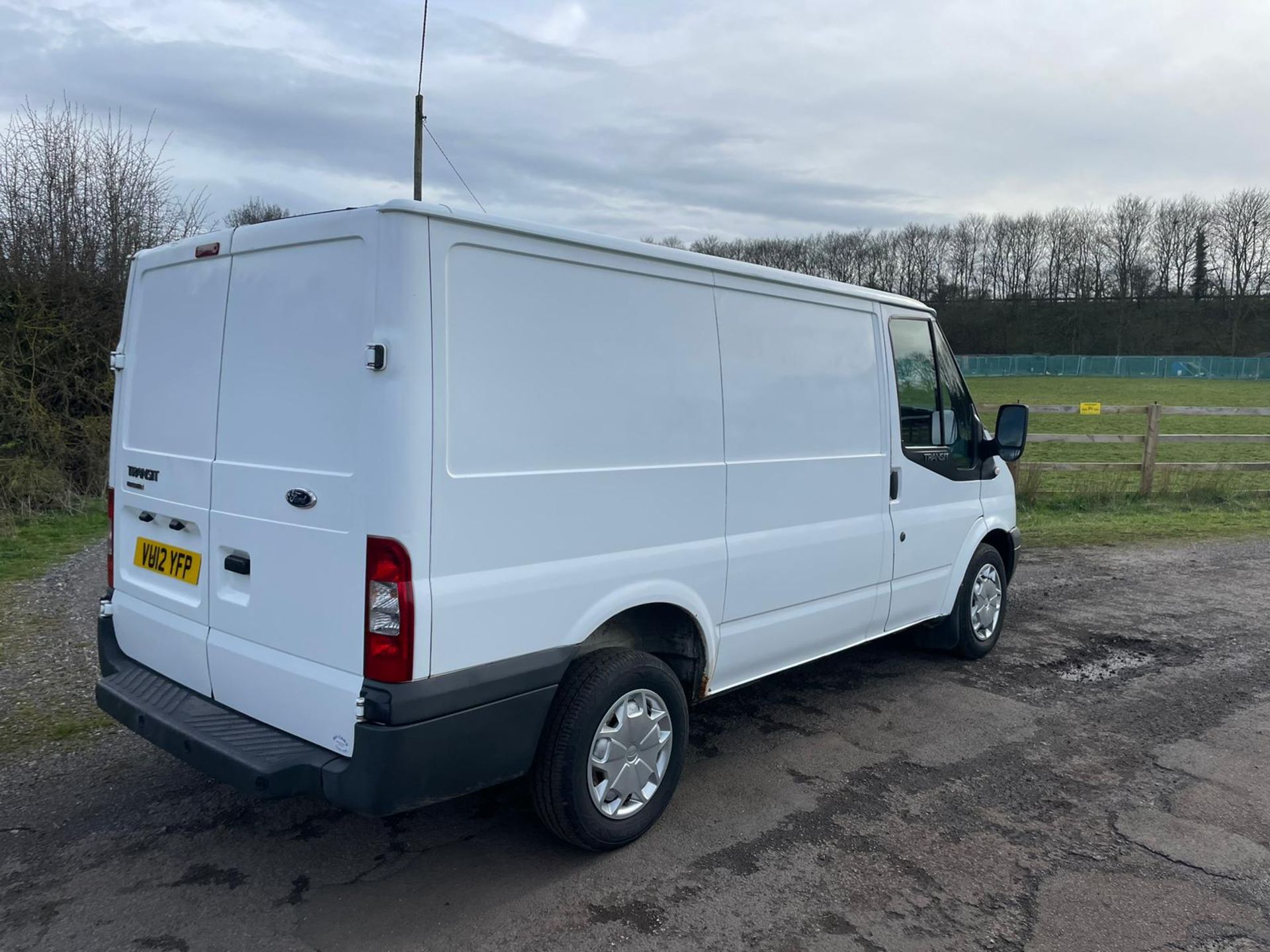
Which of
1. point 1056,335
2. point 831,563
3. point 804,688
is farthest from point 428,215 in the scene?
point 1056,335

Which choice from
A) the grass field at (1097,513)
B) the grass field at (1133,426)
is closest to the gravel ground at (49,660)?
the grass field at (1097,513)

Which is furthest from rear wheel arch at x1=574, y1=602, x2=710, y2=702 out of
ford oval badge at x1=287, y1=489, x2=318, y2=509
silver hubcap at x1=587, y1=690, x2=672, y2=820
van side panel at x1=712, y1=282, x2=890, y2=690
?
ford oval badge at x1=287, y1=489, x2=318, y2=509

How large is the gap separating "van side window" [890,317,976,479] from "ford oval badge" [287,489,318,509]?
10.4ft

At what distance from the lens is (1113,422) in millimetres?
31891

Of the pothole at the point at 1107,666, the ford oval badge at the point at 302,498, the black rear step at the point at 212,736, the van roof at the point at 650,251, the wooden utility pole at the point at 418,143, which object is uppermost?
the wooden utility pole at the point at 418,143

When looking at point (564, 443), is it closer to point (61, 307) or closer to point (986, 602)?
point (986, 602)

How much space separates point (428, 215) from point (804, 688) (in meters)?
3.62

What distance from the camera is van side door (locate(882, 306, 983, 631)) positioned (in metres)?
4.94

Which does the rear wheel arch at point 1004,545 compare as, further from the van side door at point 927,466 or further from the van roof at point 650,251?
the van roof at point 650,251

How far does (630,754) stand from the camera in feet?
11.3

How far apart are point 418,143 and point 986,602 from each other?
7.99 metres

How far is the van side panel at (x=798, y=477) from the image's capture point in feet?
12.9

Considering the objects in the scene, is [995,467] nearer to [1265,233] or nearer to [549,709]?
[549,709]

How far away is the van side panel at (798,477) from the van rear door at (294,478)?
1611 millimetres
